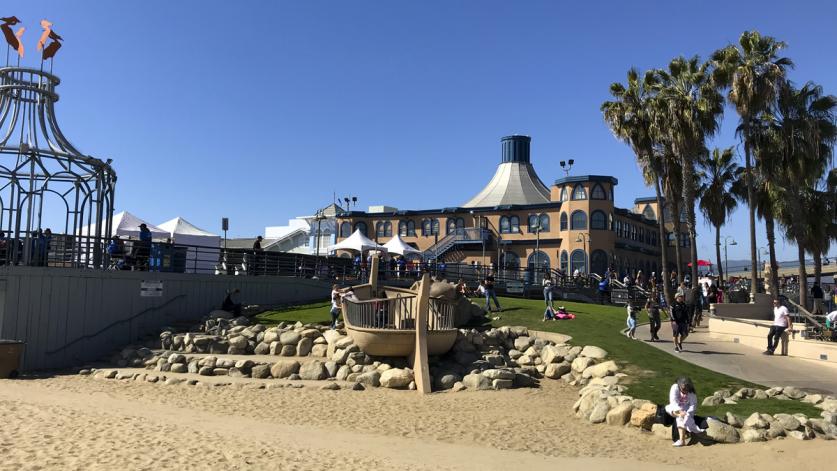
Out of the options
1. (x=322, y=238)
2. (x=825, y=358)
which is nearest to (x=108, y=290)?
(x=825, y=358)

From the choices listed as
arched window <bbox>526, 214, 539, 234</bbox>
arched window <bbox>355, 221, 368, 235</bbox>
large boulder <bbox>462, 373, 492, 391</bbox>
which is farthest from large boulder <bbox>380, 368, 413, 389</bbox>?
arched window <bbox>355, 221, 368, 235</bbox>

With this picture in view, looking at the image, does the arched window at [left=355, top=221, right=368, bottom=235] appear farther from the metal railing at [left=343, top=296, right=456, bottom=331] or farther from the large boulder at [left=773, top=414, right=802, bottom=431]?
the large boulder at [left=773, top=414, right=802, bottom=431]

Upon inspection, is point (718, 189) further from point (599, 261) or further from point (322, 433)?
point (322, 433)

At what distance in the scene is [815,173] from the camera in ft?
85.8

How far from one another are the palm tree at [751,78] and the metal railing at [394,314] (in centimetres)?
1527

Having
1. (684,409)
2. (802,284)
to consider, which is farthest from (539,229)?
(684,409)

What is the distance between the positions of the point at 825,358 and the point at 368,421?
1238 cm

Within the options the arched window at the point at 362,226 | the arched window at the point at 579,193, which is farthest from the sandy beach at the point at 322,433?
the arched window at the point at 362,226

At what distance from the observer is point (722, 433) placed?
11.0 m

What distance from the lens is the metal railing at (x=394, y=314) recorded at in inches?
704

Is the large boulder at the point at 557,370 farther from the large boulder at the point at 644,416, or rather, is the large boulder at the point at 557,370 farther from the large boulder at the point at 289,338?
the large boulder at the point at 289,338

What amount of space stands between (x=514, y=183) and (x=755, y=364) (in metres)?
47.9

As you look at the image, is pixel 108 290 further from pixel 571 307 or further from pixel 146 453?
pixel 571 307

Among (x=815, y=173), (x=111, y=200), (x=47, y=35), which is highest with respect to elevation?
(x=47, y=35)
